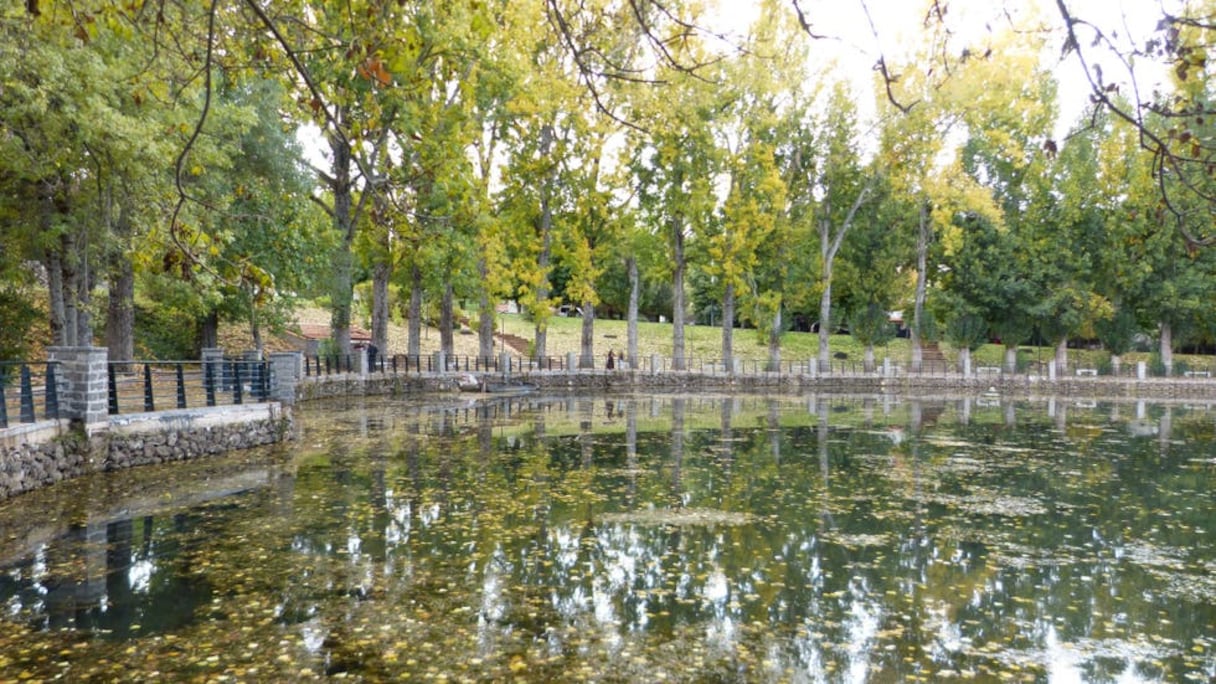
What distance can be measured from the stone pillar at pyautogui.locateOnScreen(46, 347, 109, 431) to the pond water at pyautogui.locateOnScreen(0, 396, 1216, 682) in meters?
1.23

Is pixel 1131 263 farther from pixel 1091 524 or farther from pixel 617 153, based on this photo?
pixel 1091 524

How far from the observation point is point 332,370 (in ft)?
102

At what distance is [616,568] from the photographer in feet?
27.9

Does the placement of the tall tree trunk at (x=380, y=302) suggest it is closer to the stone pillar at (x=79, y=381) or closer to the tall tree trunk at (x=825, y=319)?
the stone pillar at (x=79, y=381)

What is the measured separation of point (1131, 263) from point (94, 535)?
48.8 m

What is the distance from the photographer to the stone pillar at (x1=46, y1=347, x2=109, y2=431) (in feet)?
44.2

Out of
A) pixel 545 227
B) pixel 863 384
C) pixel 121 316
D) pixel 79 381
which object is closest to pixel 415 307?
pixel 545 227

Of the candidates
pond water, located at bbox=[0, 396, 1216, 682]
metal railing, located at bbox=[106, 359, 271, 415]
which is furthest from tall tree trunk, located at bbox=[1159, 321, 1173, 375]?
metal railing, located at bbox=[106, 359, 271, 415]

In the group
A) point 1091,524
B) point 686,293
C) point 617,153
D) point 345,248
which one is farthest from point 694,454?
point 686,293

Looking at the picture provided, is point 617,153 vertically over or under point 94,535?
over

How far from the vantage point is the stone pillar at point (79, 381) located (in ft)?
44.2

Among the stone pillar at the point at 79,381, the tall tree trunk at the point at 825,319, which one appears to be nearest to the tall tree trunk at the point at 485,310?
the tall tree trunk at the point at 825,319

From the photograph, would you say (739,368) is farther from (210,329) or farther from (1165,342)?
(1165,342)

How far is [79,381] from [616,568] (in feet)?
33.8
